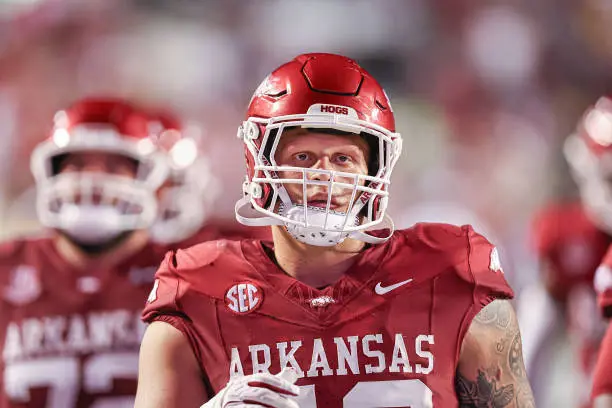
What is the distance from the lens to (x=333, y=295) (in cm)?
234

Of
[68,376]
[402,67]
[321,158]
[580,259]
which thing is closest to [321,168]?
[321,158]

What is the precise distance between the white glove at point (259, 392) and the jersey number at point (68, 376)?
1672mm

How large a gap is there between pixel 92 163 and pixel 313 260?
5.74 feet

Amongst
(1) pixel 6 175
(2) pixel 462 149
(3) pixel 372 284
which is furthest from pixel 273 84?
(2) pixel 462 149

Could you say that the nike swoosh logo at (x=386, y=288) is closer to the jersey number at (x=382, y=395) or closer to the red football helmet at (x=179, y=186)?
the jersey number at (x=382, y=395)

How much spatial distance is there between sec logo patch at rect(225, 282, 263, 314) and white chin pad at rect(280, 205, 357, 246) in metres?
0.15

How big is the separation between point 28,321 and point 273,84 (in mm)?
1749

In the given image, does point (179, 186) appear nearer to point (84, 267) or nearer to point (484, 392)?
point (84, 267)

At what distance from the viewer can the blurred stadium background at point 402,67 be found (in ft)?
26.1

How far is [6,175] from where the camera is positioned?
24.0 feet

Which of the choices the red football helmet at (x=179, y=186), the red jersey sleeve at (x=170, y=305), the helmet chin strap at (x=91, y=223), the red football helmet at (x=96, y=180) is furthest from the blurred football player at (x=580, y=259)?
the red jersey sleeve at (x=170, y=305)

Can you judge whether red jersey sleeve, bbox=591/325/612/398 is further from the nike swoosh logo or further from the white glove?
the white glove

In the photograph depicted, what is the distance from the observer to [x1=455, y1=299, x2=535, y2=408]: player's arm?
2.28 meters

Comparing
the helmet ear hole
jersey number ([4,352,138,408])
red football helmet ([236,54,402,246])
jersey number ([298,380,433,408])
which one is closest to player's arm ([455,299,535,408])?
jersey number ([298,380,433,408])
